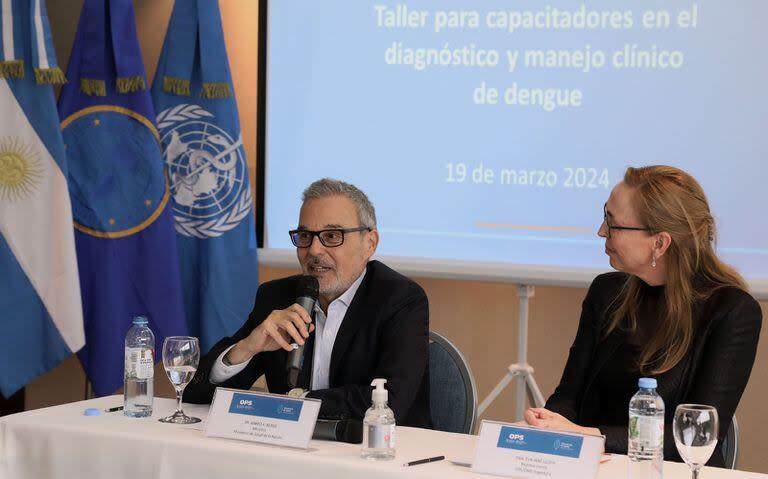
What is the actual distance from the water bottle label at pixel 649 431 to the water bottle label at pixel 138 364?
1291 millimetres

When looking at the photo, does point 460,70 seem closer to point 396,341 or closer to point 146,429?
point 396,341

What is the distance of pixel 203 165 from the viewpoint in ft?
14.9

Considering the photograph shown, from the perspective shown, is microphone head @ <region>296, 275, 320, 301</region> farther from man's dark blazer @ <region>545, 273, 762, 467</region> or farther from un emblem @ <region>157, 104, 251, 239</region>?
un emblem @ <region>157, 104, 251, 239</region>

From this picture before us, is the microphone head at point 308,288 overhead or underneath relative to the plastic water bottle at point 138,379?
overhead

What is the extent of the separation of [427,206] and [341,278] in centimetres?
151

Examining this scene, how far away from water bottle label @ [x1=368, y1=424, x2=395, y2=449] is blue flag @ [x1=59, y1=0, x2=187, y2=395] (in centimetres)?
245

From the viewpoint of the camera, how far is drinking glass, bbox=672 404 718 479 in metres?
1.93

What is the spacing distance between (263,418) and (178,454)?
8.2 inches

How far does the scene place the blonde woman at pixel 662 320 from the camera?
2.67m

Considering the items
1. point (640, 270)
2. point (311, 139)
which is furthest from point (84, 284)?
point (640, 270)

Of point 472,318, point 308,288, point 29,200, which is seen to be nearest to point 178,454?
point 308,288

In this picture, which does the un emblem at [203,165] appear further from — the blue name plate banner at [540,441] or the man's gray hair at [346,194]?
the blue name plate banner at [540,441]

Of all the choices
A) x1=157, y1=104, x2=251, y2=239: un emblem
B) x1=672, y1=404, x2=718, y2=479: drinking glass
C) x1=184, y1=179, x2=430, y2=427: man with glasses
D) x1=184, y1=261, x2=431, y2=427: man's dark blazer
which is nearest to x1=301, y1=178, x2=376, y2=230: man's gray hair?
x1=184, y1=179, x2=430, y2=427: man with glasses

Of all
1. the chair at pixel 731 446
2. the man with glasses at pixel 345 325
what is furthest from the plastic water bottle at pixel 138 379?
the chair at pixel 731 446
